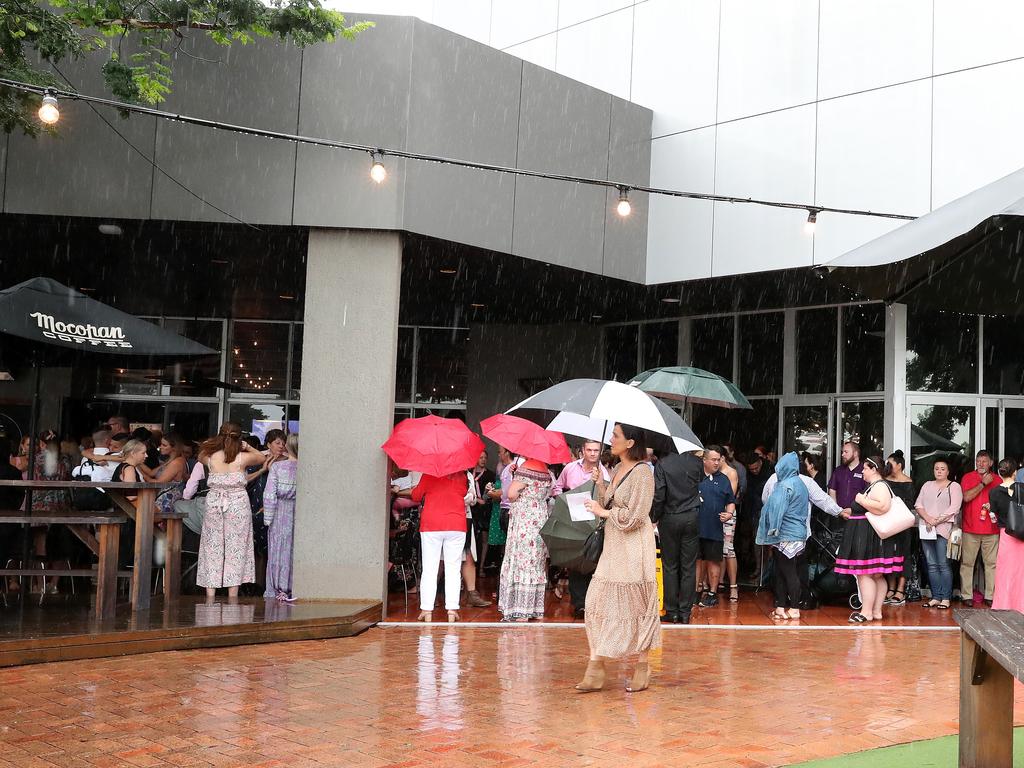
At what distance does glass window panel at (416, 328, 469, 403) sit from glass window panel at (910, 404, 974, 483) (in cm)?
877

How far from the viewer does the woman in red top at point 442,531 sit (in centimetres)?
1066

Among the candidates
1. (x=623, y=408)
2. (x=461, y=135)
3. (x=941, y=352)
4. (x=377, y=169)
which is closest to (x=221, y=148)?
(x=377, y=169)

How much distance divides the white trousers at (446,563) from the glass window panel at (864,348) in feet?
22.6

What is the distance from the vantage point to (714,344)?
56.2ft

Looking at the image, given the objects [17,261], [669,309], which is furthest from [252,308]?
[669,309]

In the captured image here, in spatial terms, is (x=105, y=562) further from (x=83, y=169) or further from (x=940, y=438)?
(x=940, y=438)

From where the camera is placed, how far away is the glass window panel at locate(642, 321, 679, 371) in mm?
17578

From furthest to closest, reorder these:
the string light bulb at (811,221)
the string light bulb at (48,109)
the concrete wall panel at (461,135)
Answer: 1. the string light bulb at (811,221)
2. the concrete wall panel at (461,135)
3. the string light bulb at (48,109)

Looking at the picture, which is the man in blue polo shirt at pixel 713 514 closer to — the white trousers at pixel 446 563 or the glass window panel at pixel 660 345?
the white trousers at pixel 446 563

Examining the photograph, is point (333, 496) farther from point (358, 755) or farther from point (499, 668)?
point (358, 755)

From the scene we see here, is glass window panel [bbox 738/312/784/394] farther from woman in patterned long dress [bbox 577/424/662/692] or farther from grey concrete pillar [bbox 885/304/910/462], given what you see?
woman in patterned long dress [bbox 577/424/662/692]

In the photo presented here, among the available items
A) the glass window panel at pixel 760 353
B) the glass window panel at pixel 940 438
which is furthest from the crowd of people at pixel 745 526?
the glass window panel at pixel 760 353

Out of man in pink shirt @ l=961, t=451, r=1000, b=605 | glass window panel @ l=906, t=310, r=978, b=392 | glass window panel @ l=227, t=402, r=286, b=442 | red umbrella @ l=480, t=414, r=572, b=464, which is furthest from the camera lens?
glass window panel @ l=227, t=402, r=286, b=442

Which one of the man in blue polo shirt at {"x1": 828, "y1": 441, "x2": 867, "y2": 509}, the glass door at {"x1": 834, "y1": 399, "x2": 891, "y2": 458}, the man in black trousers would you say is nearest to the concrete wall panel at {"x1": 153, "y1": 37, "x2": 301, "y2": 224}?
the man in black trousers
